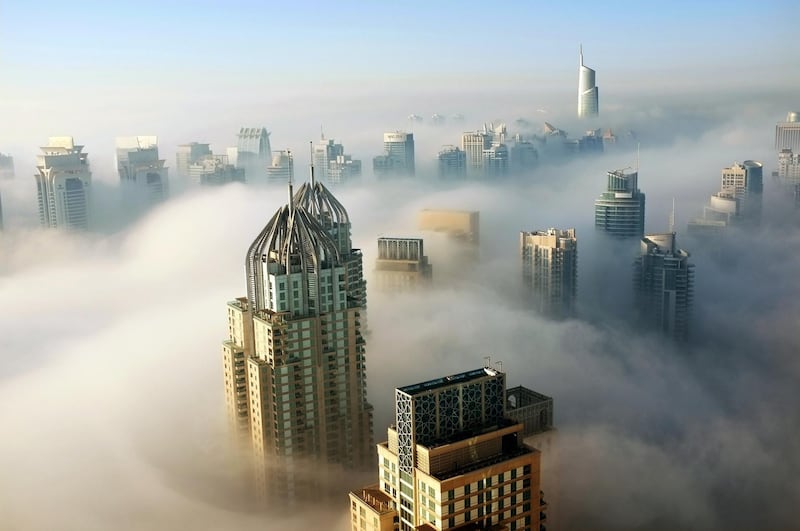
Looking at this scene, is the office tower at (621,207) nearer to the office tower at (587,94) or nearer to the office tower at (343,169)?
the office tower at (587,94)

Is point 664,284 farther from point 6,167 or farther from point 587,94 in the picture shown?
point 6,167

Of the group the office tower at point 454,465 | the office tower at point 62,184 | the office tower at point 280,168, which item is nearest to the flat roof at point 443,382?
the office tower at point 454,465

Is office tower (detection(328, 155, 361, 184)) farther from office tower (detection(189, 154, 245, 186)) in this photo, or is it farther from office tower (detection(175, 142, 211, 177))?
office tower (detection(175, 142, 211, 177))

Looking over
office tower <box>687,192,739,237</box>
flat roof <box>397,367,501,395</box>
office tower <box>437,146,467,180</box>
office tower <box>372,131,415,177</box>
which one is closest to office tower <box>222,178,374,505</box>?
flat roof <box>397,367,501,395</box>

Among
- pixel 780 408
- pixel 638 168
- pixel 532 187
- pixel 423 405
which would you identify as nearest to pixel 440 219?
pixel 532 187

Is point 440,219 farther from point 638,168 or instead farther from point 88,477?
point 88,477
